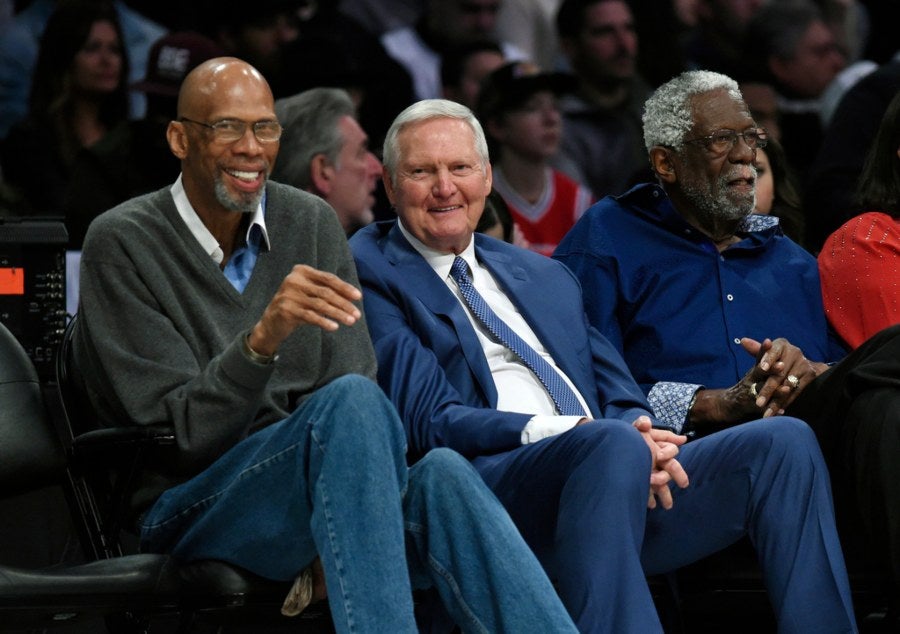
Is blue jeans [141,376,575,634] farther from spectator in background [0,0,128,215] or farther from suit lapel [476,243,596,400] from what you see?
spectator in background [0,0,128,215]

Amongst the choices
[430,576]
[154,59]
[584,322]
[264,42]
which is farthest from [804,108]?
[430,576]

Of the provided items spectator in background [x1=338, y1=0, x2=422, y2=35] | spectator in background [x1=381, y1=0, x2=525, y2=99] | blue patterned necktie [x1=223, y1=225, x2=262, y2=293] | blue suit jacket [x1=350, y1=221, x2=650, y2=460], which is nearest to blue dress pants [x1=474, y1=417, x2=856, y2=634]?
blue suit jacket [x1=350, y1=221, x2=650, y2=460]

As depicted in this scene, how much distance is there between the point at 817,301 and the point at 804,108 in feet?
10.6

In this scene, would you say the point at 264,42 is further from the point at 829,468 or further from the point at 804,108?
the point at 829,468

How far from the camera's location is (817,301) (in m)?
4.03

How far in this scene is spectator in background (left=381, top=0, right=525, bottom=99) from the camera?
22.3 ft

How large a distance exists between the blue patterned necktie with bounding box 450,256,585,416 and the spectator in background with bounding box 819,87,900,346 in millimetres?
811

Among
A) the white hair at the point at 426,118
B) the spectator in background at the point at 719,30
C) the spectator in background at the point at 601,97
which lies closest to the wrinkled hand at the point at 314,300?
the white hair at the point at 426,118

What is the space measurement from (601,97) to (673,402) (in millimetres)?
3369

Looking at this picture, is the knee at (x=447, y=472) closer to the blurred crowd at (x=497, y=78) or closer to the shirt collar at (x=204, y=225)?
the shirt collar at (x=204, y=225)

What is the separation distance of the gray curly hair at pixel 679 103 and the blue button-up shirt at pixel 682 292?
0.13 m

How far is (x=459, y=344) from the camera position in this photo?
356cm

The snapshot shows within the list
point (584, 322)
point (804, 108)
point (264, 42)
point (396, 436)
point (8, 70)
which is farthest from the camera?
point (804, 108)

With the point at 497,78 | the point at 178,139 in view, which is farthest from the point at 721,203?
the point at 497,78
